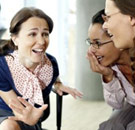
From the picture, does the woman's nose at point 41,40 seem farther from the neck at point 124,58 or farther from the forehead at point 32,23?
the neck at point 124,58

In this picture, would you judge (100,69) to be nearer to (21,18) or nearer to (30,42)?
(30,42)

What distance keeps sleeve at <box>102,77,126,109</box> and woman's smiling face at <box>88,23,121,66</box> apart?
0.46 ft

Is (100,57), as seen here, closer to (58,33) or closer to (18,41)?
(18,41)

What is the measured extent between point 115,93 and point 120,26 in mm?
520

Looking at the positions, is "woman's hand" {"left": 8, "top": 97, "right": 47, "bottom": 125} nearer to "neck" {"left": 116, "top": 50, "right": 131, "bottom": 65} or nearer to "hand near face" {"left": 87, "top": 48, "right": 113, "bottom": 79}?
"hand near face" {"left": 87, "top": 48, "right": 113, "bottom": 79}

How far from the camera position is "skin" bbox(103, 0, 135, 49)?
1.76 meters

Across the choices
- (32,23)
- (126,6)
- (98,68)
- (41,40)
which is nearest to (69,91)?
(98,68)

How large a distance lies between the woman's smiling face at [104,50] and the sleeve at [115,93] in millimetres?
140

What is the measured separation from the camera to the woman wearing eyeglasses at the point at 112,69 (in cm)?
211

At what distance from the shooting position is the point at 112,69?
215cm

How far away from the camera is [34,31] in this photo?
2.09 metres

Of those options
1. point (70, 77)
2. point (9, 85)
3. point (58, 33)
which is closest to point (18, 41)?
point (9, 85)

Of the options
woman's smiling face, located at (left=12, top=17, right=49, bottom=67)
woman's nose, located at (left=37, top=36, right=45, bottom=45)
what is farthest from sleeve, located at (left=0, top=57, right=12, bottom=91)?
woman's nose, located at (left=37, top=36, right=45, bottom=45)

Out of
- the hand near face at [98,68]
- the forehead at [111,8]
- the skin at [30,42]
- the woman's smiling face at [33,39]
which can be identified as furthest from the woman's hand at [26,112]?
the forehead at [111,8]
